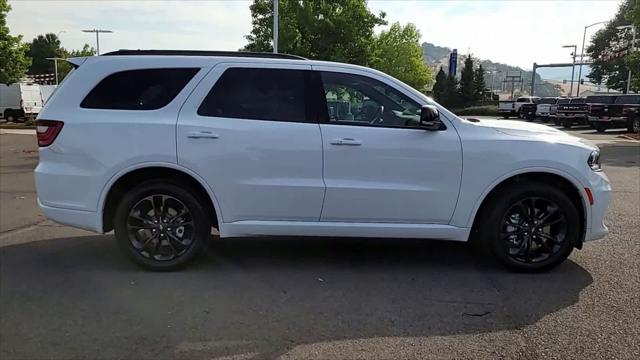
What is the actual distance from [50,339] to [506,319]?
3.21 meters

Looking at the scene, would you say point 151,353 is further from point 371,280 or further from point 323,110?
point 323,110

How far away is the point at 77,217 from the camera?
16.1 ft

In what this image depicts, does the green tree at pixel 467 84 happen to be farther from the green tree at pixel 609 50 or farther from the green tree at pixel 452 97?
the green tree at pixel 609 50

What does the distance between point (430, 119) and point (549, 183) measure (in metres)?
1.33

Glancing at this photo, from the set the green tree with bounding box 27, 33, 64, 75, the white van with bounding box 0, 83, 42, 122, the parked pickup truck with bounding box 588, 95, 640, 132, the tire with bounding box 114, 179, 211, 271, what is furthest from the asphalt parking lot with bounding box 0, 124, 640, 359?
the green tree with bounding box 27, 33, 64, 75

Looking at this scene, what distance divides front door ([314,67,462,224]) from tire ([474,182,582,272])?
15.8 inches

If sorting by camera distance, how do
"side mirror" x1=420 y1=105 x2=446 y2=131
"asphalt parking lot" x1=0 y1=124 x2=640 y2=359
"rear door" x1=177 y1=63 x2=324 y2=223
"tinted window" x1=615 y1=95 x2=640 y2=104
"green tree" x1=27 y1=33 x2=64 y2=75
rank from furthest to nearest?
1. "green tree" x1=27 y1=33 x2=64 y2=75
2. "tinted window" x1=615 y1=95 x2=640 y2=104
3. "rear door" x1=177 y1=63 x2=324 y2=223
4. "side mirror" x1=420 y1=105 x2=446 y2=131
5. "asphalt parking lot" x1=0 y1=124 x2=640 y2=359

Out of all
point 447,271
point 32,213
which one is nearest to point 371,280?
point 447,271

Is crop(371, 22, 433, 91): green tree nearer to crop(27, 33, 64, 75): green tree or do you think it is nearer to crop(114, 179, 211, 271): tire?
crop(114, 179, 211, 271): tire

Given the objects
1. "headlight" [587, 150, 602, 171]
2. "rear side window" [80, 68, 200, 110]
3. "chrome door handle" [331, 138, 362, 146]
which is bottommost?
"headlight" [587, 150, 602, 171]

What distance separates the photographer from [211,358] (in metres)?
3.43

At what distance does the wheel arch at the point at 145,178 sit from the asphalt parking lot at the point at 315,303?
52 cm

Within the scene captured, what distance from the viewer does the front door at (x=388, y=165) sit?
480cm

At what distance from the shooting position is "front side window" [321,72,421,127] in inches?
193
